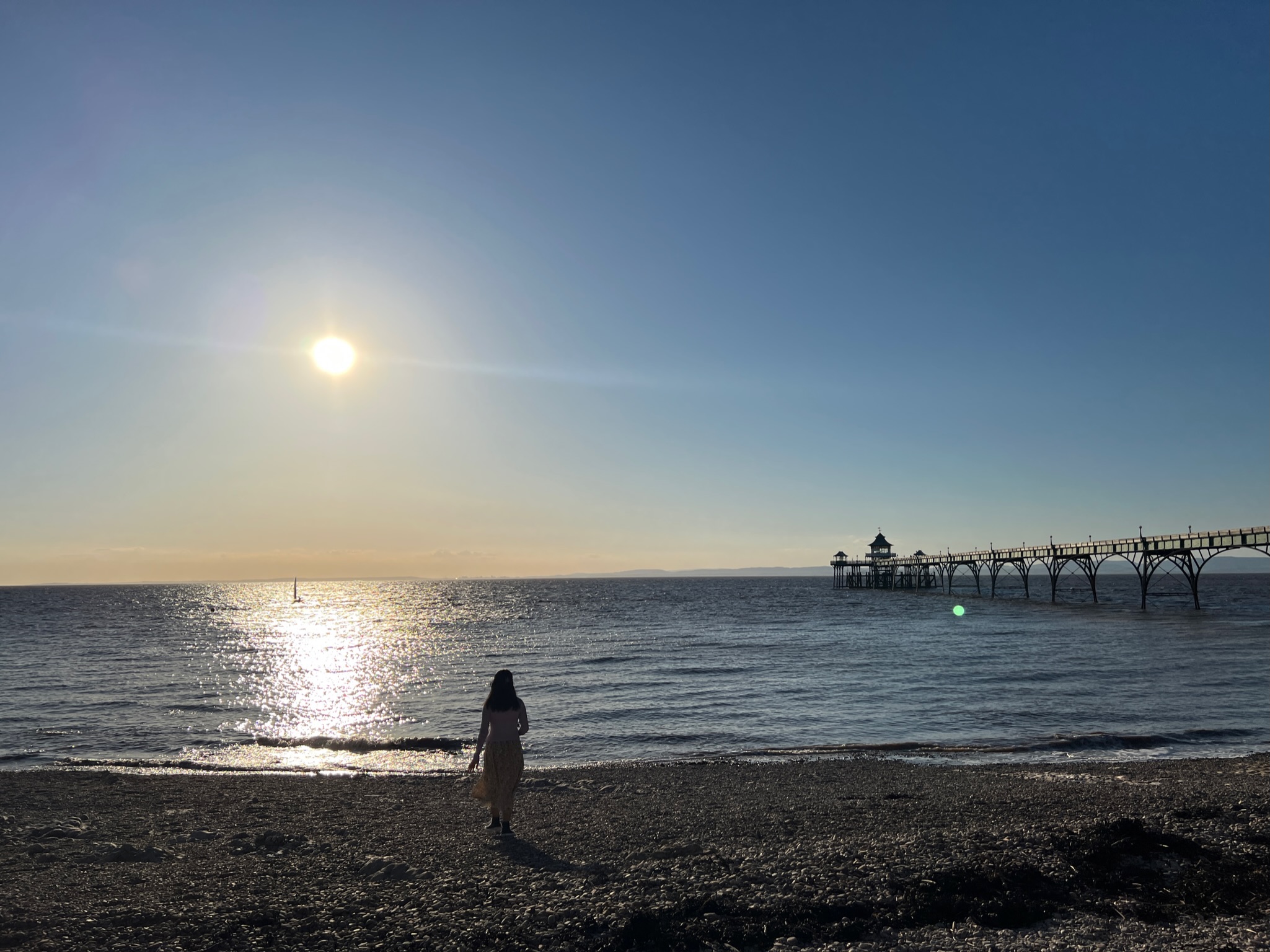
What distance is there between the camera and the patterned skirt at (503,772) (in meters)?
8.85

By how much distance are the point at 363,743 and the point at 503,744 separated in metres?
9.74

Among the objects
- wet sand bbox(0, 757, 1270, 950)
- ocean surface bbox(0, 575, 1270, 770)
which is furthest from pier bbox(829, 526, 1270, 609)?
wet sand bbox(0, 757, 1270, 950)

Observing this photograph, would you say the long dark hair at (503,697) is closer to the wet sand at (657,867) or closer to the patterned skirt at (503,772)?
the patterned skirt at (503,772)

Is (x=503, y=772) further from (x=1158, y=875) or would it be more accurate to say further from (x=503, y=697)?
(x=1158, y=875)

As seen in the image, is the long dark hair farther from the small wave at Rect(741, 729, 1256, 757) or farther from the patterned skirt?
the small wave at Rect(741, 729, 1256, 757)

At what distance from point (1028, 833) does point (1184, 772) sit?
6668 mm

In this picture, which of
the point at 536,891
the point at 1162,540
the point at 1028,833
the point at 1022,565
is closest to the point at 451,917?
the point at 536,891

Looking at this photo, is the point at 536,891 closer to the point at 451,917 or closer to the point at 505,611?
the point at 451,917

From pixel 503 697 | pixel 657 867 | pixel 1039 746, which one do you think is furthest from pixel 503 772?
pixel 1039 746

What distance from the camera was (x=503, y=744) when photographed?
29.0 ft

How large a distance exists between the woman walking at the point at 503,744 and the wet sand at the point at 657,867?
17.4 inches

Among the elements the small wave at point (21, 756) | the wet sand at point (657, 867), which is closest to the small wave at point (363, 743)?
the small wave at point (21, 756)

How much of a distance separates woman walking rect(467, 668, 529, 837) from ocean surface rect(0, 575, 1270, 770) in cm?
623

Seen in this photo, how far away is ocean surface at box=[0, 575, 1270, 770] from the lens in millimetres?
15945
